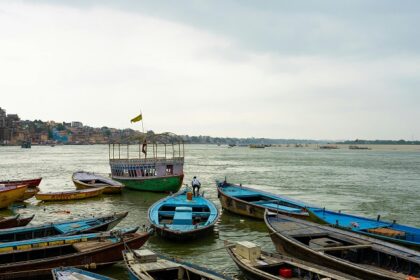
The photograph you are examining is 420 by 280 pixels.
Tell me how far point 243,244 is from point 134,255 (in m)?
3.70

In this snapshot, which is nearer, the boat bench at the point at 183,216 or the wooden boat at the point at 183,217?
the wooden boat at the point at 183,217

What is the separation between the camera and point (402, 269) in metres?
13.6

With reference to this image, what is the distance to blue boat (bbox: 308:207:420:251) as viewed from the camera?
17.5 m

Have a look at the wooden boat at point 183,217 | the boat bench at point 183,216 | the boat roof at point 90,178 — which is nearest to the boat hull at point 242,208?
the wooden boat at point 183,217

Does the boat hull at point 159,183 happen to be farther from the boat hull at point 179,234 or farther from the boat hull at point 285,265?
the boat hull at point 285,265

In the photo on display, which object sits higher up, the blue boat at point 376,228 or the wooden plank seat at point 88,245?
the wooden plank seat at point 88,245

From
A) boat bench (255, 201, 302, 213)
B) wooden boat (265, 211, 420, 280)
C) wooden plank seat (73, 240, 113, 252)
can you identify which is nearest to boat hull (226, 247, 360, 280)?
wooden boat (265, 211, 420, 280)

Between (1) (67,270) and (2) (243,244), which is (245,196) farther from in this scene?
(1) (67,270)

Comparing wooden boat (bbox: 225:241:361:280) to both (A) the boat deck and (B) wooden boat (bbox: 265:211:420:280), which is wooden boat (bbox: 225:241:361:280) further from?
(A) the boat deck

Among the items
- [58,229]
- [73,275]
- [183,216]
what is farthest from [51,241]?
[183,216]

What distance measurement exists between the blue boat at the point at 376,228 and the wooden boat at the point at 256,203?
113 cm

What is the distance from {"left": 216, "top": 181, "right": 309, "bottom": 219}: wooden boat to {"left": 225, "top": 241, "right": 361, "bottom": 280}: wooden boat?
787 cm

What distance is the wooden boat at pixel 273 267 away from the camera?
1220cm

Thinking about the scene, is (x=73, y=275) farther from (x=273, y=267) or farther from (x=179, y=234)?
(x=179, y=234)
